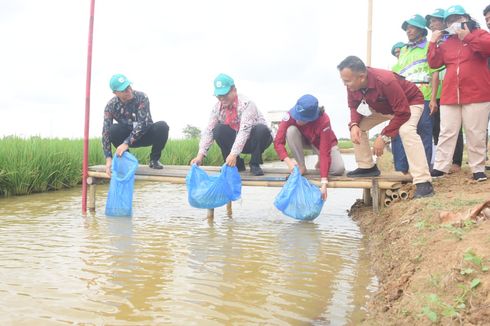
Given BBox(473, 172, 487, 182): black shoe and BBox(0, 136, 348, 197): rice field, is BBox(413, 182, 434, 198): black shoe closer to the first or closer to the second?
BBox(473, 172, 487, 182): black shoe

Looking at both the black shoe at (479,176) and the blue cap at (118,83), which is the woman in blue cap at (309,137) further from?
the blue cap at (118,83)

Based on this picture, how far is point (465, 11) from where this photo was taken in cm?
381

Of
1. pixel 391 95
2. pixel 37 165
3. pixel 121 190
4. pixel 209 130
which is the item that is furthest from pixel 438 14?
pixel 37 165

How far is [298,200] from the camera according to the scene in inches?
154

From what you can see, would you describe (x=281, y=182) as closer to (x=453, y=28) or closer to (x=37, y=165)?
(x=453, y=28)

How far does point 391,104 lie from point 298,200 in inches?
41.3

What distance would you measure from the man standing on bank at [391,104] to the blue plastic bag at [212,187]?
121 centimetres

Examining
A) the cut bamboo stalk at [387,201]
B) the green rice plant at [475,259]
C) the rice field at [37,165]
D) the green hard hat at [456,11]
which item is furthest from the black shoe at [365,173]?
the rice field at [37,165]

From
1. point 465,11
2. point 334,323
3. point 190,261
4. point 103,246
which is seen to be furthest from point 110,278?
point 465,11

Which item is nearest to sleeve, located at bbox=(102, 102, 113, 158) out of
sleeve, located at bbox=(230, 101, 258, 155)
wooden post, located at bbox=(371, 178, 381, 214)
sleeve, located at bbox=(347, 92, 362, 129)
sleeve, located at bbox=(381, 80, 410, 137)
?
sleeve, located at bbox=(230, 101, 258, 155)

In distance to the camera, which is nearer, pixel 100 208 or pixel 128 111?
pixel 128 111

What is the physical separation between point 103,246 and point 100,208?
193 cm

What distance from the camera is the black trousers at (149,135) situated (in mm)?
4785

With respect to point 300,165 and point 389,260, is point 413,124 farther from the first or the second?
point 389,260
